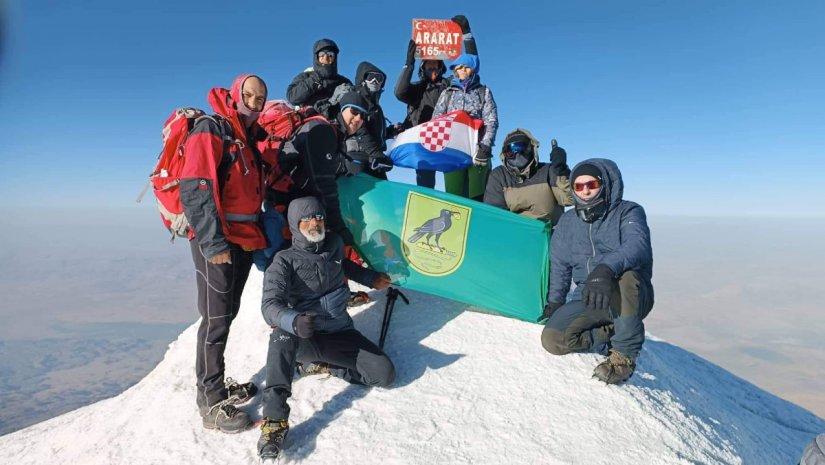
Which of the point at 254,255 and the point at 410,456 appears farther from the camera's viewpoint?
the point at 254,255

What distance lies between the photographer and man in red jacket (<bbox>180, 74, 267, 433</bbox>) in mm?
3744

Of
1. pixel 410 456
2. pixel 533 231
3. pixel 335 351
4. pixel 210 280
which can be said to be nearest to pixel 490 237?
pixel 533 231

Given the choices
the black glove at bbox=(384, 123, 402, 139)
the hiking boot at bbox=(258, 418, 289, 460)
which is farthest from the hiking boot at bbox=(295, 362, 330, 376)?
the black glove at bbox=(384, 123, 402, 139)

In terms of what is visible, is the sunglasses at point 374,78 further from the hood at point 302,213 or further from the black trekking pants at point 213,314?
the black trekking pants at point 213,314

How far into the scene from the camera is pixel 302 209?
14.2 feet

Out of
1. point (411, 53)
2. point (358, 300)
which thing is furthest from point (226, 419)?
point (411, 53)

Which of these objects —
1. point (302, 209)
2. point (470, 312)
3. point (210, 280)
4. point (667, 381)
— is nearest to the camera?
point (210, 280)

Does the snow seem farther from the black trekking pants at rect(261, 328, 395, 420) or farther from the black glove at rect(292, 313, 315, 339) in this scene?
the black glove at rect(292, 313, 315, 339)

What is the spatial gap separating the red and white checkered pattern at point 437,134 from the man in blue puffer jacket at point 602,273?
2602mm

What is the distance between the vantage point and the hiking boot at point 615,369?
448 centimetres

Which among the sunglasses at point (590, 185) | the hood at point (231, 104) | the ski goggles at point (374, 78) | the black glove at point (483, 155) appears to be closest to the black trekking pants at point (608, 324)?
the sunglasses at point (590, 185)

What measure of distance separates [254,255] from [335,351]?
140 cm

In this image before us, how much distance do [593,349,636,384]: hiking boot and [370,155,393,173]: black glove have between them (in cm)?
406

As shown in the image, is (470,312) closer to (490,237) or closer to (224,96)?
(490,237)
